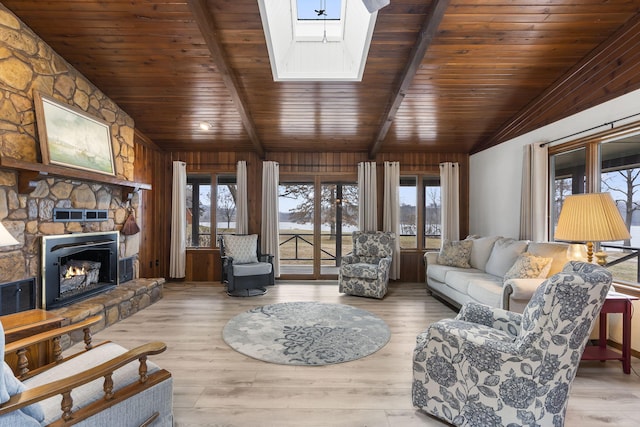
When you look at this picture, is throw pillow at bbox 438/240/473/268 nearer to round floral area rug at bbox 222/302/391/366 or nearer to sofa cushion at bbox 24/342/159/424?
round floral area rug at bbox 222/302/391/366

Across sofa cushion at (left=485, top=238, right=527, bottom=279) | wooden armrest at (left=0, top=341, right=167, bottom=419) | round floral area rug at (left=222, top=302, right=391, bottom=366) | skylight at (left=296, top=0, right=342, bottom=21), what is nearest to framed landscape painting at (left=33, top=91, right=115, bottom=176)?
round floral area rug at (left=222, top=302, right=391, bottom=366)

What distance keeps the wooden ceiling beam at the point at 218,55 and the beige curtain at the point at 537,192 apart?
3.91 m

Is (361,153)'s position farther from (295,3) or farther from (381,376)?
(381,376)

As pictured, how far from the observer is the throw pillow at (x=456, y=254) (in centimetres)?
447

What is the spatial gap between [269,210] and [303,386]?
368 cm

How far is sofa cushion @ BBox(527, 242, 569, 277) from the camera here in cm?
307

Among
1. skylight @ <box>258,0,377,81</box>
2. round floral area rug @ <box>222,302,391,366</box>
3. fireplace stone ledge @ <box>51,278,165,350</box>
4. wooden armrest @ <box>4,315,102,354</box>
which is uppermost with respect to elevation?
skylight @ <box>258,0,377,81</box>

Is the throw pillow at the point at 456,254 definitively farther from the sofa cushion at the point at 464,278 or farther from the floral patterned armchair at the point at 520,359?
the floral patterned armchair at the point at 520,359

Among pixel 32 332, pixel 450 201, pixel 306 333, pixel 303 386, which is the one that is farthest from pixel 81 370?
pixel 450 201

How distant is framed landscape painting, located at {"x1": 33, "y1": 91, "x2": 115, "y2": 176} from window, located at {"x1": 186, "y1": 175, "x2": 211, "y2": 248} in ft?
6.08

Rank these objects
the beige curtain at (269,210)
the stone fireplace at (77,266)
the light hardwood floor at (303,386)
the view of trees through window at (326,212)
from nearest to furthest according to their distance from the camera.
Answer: the light hardwood floor at (303,386) < the stone fireplace at (77,266) < the beige curtain at (269,210) < the view of trees through window at (326,212)

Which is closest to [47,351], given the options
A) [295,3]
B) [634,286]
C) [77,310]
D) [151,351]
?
[151,351]

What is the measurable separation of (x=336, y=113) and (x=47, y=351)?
3.95 m

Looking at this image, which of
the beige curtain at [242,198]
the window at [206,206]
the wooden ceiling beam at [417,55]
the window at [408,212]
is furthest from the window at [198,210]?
the window at [408,212]
